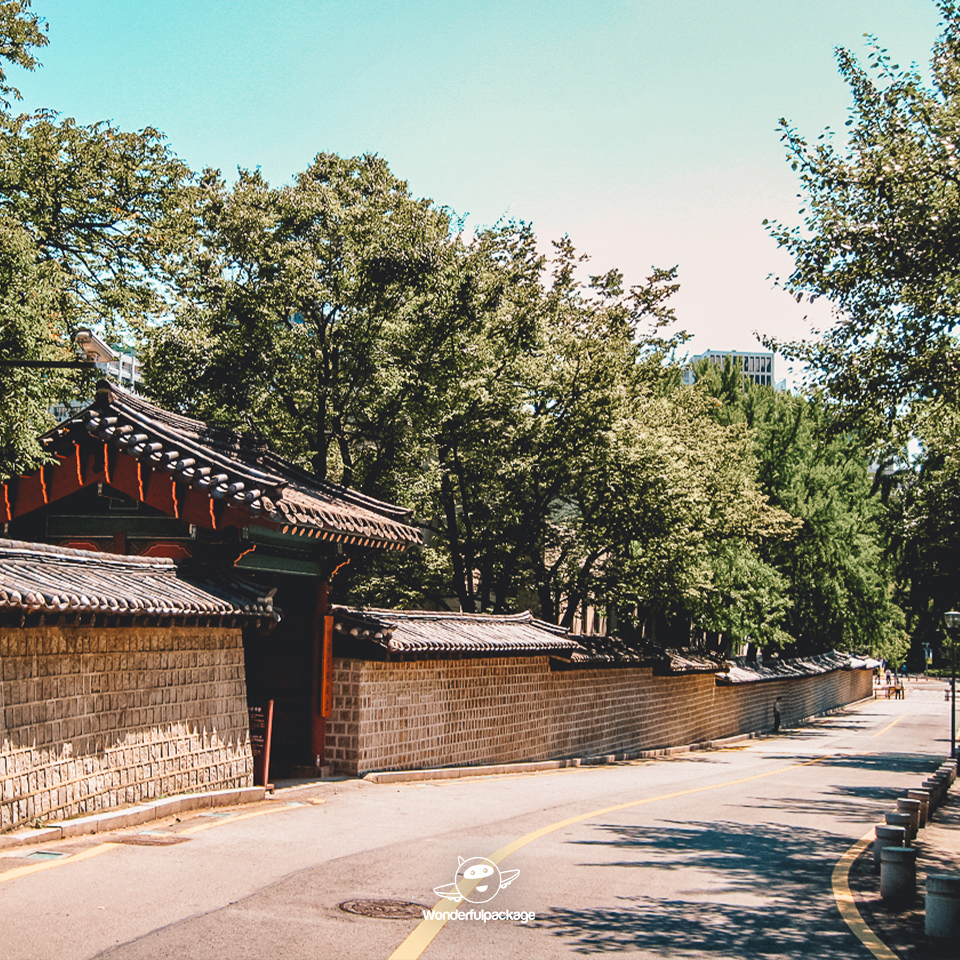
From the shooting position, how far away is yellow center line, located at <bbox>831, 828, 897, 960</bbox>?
7359mm

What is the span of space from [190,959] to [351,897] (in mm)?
2116

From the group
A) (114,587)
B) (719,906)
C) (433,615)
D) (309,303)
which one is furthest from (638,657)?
(719,906)

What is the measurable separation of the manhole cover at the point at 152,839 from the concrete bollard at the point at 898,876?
691cm

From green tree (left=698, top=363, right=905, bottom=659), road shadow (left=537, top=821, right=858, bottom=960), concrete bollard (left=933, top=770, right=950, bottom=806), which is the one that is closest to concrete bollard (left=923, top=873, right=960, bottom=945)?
road shadow (left=537, top=821, right=858, bottom=960)

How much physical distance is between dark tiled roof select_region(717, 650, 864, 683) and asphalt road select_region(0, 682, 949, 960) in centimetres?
2658

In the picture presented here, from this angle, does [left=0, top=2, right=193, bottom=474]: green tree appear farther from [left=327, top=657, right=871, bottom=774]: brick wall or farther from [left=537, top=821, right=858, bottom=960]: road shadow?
[left=537, top=821, right=858, bottom=960]: road shadow

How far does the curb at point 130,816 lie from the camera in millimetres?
9828

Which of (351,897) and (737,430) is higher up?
(737,430)

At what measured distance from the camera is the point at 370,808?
14102 millimetres

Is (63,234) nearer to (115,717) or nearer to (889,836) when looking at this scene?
(115,717)

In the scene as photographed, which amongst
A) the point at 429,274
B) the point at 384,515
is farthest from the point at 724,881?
the point at 429,274

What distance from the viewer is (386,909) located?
26.1 feet

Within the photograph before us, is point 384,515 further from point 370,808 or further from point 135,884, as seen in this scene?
point 135,884

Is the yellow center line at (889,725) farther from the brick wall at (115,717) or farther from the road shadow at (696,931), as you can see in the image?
the road shadow at (696,931)
